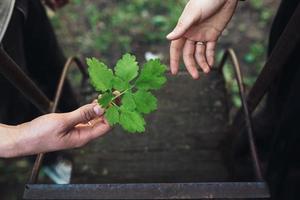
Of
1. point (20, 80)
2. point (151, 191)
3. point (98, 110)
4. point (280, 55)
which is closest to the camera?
point (151, 191)

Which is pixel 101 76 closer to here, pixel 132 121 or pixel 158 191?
pixel 132 121

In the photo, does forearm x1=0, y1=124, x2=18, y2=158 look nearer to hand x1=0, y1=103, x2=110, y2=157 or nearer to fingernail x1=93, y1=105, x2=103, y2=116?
hand x1=0, y1=103, x2=110, y2=157

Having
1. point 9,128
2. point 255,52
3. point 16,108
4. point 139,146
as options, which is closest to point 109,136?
point 139,146

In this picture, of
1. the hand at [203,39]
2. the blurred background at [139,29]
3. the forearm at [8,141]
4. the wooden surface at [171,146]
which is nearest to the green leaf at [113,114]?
the forearm at [8,141]

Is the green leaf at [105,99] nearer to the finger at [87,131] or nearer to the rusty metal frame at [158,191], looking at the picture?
the finger at [87,131]

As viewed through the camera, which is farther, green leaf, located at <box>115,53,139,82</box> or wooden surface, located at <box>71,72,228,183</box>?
wooden surface, located at <box>71,72,228,183</box>

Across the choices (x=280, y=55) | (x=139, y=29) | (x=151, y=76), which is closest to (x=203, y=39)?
(x=280, y=55)

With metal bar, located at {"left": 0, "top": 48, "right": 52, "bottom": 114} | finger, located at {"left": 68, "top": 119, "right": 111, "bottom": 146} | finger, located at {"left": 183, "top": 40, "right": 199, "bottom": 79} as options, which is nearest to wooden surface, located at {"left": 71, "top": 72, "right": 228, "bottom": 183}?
metal bar, located at {"left": 0, "top": 48, "right": 52, "bottom": 114}
